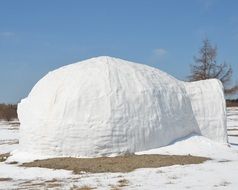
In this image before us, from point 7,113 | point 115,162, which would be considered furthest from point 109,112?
point 7,113

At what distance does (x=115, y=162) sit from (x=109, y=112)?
2.63 m

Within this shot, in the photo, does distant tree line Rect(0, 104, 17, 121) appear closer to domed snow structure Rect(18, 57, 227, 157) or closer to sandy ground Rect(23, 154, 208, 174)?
domed snow structure Rect(18, 57, 227, 157)

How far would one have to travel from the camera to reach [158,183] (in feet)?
45.8

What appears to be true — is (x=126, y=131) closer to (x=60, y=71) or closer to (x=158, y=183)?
(x=60, y=71)

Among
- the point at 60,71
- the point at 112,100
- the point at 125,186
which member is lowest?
the point at 125,186

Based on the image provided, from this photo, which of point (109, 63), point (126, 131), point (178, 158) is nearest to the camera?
point (178, 158)

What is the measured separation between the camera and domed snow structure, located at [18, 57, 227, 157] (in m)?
20.3

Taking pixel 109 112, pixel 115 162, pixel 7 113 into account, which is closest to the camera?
pixel 115 162

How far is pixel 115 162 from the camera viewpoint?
727 inches

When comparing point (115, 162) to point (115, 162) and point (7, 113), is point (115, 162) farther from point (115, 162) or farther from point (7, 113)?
point (7, 113)

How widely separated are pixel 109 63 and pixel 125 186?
939cm

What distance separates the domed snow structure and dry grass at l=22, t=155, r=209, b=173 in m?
0.99

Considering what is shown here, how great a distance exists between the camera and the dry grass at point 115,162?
57.2ft

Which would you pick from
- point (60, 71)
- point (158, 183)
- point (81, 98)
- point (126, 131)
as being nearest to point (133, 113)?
point (126, 131)
